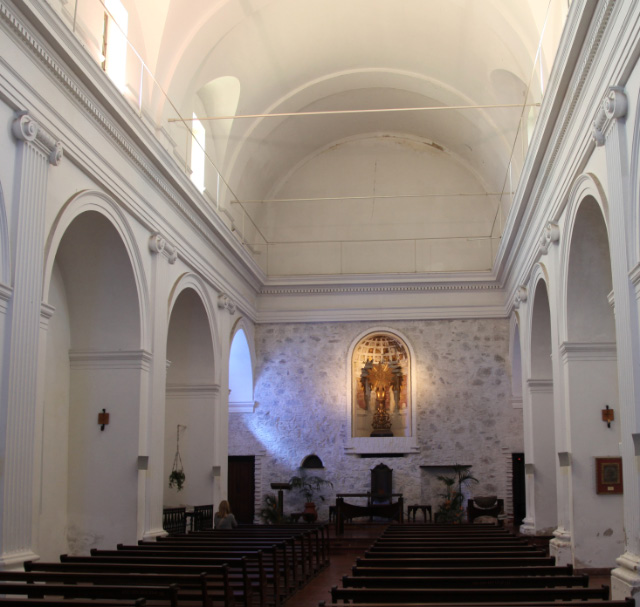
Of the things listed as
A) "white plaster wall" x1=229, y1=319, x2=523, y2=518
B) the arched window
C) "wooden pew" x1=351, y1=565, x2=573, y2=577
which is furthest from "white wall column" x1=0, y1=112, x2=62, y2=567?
"white plaster wall" x1=229, y1=319, x2=523, y2=518

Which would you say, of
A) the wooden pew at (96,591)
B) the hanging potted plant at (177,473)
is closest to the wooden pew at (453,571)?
the wooden pew at (96,591)

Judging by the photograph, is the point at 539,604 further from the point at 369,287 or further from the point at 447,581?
the point at 369,287

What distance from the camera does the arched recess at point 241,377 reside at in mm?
20672

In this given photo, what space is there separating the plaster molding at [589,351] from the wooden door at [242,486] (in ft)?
34.7

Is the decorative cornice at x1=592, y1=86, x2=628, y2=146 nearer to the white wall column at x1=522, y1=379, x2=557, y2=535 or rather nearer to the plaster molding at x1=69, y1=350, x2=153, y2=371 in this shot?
the plaster molding at x1=69, y1=350, x2=153, y2=371

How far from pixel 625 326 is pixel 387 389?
12.8m

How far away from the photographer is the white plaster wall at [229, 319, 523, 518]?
66.7 feet

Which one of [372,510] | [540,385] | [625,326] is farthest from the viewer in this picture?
[372,510]

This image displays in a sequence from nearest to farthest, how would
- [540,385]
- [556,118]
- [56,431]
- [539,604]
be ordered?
[539,604]
[556,118]
[56,431]
[540,385]

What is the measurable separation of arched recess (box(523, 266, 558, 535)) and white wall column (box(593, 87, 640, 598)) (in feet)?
24.2

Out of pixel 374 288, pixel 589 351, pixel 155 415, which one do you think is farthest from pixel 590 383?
pixel 374 288

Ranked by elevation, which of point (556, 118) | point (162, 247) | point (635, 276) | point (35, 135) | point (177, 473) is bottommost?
point (177, 473)

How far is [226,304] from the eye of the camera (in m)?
17.6

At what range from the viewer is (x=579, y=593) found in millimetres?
5938
